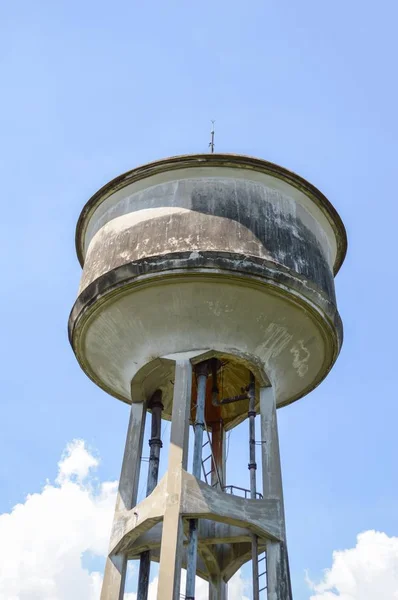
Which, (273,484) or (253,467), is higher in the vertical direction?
(253,467)

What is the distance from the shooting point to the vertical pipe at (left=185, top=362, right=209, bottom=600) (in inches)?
392

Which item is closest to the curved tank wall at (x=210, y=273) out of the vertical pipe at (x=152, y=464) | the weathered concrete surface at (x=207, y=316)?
the weathered concrete surface at (x=207, y=316)

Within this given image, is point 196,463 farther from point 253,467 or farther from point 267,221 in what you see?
point 267,221

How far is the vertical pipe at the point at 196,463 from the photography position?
9945 mm

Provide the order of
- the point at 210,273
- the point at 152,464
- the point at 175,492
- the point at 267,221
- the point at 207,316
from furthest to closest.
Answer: the point at 152,464 → the point at 267,221 → the point at 207,316 → the point at 210,273 → the point at 175,492

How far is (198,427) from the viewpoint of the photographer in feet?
37.4

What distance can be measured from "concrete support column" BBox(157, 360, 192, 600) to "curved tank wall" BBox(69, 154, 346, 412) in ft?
2.22

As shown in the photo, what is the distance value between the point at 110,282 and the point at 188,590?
4842 millimetres

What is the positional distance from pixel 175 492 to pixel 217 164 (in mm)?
5599

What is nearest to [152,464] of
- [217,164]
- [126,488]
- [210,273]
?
[126,488]

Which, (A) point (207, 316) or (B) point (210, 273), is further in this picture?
(A) point (207, 316)

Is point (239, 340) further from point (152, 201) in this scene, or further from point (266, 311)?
point (152, 201)

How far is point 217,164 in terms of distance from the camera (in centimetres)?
1214

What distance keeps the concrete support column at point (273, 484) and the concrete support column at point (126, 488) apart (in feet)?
7.17
